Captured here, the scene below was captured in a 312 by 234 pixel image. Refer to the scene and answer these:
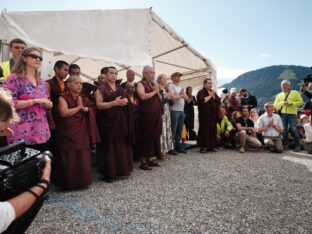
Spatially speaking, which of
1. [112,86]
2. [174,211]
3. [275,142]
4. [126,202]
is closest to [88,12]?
[112,86]

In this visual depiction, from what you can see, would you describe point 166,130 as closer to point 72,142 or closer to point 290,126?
point 72,142

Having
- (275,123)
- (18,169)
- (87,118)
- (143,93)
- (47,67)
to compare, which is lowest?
(275,123)

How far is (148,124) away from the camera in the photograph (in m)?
4.75

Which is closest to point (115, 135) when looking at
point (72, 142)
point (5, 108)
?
point (72, 142)

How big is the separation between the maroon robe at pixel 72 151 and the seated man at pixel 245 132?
4.31 m

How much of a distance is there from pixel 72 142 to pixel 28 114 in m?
0.68

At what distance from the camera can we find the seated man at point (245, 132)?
698cm

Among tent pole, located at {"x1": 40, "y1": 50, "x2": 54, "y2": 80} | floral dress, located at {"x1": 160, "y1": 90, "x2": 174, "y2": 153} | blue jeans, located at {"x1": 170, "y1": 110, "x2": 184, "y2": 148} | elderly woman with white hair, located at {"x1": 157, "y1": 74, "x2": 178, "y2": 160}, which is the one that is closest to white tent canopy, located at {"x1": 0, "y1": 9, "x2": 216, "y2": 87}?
tent pole, located at {"x1": 40, "y1": 50, "x2": 54, "y2": 80}

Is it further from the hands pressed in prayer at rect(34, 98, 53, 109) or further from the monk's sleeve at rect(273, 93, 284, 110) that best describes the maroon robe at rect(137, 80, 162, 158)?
the monk's sleeve at rect(273, 93, 284, 110)

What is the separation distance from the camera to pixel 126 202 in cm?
304

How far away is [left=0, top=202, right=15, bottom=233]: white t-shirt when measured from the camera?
116 cm

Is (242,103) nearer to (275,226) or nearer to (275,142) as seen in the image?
(275,142)

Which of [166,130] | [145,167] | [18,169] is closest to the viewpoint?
[18,169]

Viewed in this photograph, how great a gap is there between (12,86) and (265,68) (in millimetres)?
43721
